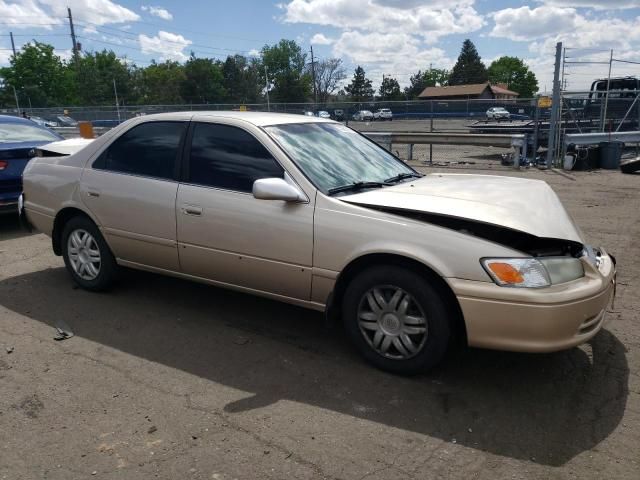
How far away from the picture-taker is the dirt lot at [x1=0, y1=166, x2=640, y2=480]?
259 centimetres

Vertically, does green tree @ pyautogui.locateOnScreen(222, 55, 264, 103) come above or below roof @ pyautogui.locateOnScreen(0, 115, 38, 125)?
above

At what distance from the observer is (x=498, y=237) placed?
10.4ft

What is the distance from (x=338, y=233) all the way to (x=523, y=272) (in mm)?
1118

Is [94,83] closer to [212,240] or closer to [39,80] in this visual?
[39,80]

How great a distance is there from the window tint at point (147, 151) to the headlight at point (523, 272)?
2549 millimetres

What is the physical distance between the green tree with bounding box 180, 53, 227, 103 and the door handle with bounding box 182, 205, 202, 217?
7054 centimetres

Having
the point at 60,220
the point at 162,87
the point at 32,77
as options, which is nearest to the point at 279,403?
the point at 60,220

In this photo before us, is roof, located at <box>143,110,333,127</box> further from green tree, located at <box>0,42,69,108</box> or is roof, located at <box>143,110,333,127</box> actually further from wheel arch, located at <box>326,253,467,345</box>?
green tree, located at <box>0,42,69,108</box>

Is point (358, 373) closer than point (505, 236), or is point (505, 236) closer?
point (505, 236)

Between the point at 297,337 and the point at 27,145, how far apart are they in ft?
18.4

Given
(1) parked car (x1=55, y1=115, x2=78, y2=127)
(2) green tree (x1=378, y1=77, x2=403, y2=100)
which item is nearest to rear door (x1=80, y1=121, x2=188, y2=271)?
(1) parked car (x1=55, y1=115, x2=78, y2=127)

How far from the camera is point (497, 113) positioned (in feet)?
71.1

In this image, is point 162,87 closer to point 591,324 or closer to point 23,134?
point 23,134

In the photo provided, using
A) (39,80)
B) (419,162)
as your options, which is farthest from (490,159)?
(39,80)
